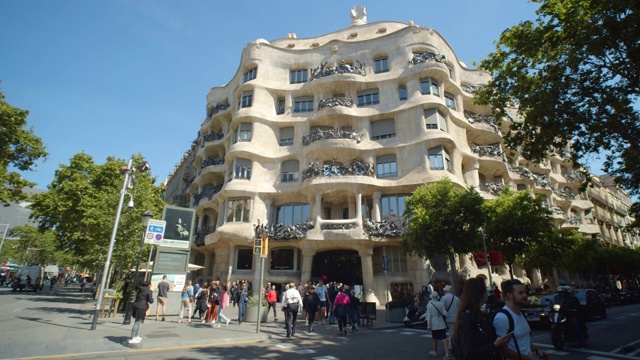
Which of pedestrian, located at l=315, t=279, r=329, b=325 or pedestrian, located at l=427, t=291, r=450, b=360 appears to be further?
pedestrian, located at l=315, t=279, r=329, b=325

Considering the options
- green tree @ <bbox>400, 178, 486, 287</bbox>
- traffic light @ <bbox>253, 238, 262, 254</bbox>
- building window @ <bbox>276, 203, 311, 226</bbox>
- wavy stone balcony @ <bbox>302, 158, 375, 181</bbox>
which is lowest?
traffic light @ <bbox>253, 238, 262, 254</bbox>

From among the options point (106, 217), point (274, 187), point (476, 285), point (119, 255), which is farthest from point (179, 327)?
point (274, 187)

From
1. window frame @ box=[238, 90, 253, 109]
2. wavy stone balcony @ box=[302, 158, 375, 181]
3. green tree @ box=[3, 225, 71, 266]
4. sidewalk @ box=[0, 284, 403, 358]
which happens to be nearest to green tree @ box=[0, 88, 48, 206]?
sidewalk @ box=[0, 284, 403, 358]

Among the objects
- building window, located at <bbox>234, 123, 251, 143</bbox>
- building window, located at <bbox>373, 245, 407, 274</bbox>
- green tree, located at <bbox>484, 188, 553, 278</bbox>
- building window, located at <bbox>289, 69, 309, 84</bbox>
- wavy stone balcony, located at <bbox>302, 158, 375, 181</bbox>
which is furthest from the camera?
building window, located at <bbox>289, 69, 309, 84</bbox>

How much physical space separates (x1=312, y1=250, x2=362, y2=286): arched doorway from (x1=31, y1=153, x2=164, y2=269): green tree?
13.3 m

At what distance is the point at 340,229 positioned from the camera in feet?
78.8

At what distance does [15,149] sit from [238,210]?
15198mm

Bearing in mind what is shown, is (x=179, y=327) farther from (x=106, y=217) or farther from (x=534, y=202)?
(x=534, y=202)

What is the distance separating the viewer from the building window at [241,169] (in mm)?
27672

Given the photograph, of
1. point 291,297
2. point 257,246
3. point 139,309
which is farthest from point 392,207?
point 139,309

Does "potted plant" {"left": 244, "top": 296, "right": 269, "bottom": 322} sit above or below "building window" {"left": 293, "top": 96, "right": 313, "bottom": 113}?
below

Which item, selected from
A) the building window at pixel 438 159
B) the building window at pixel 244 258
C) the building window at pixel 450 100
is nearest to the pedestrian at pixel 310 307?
the building window at pixel 244 258

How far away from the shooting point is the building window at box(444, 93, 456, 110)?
29.3 m

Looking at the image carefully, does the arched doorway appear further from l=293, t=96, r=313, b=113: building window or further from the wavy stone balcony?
l=293, t=96, r=313, b=113: building window
